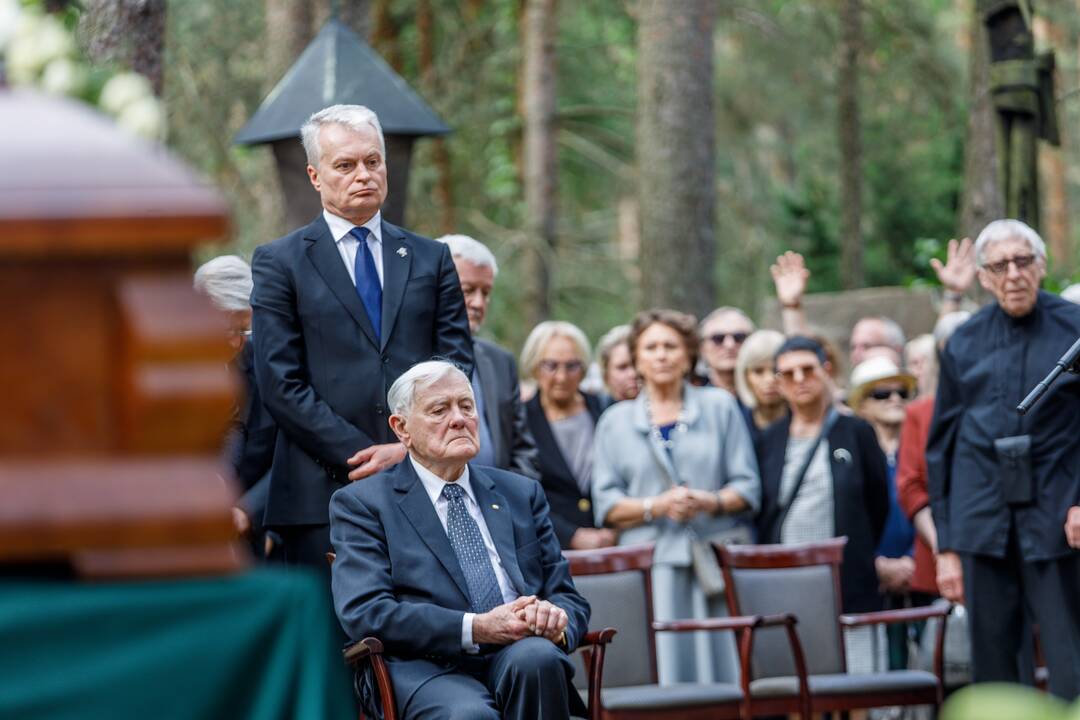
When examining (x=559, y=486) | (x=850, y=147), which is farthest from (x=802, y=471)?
(x=850, y=147)

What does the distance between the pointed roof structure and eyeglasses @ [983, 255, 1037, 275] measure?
9.38 feet

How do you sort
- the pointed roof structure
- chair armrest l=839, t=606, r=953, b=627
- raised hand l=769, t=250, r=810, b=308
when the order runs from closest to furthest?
chair armrest l=839, t=606, r=953, b=627 → the pointed roof structure → raised hand l=769, t=250, r=810, b=308

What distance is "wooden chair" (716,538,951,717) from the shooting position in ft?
24.8

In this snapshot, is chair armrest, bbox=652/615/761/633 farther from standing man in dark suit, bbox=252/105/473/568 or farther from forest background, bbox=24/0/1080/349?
forest background, bbox=24/0/1080/349

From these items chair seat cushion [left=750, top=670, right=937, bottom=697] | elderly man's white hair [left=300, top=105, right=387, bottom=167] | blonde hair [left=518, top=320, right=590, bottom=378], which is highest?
elderly man's white hair [left=300, top=105, right=387, bottom=167]

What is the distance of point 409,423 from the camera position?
5.89 meters

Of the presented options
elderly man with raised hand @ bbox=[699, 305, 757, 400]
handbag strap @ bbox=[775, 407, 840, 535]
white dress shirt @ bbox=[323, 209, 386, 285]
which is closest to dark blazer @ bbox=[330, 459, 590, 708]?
white dress shirt @ bbox=[323, 209, 386, 285]

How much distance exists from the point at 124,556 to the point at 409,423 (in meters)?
3.71

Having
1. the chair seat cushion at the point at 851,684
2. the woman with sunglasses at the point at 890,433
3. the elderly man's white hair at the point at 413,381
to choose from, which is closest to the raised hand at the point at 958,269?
the woman with sunglasses at the point at 890,433

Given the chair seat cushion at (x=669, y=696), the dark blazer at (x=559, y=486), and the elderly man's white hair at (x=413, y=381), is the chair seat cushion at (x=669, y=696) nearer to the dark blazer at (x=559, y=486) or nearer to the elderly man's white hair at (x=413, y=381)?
the dark blazer at (x=559, y=486)

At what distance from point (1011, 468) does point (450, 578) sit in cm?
256

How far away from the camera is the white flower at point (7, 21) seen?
8.40 feet

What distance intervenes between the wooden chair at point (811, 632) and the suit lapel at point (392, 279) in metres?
2.40

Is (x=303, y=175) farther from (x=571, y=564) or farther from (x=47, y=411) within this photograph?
(x=47, y=411)
